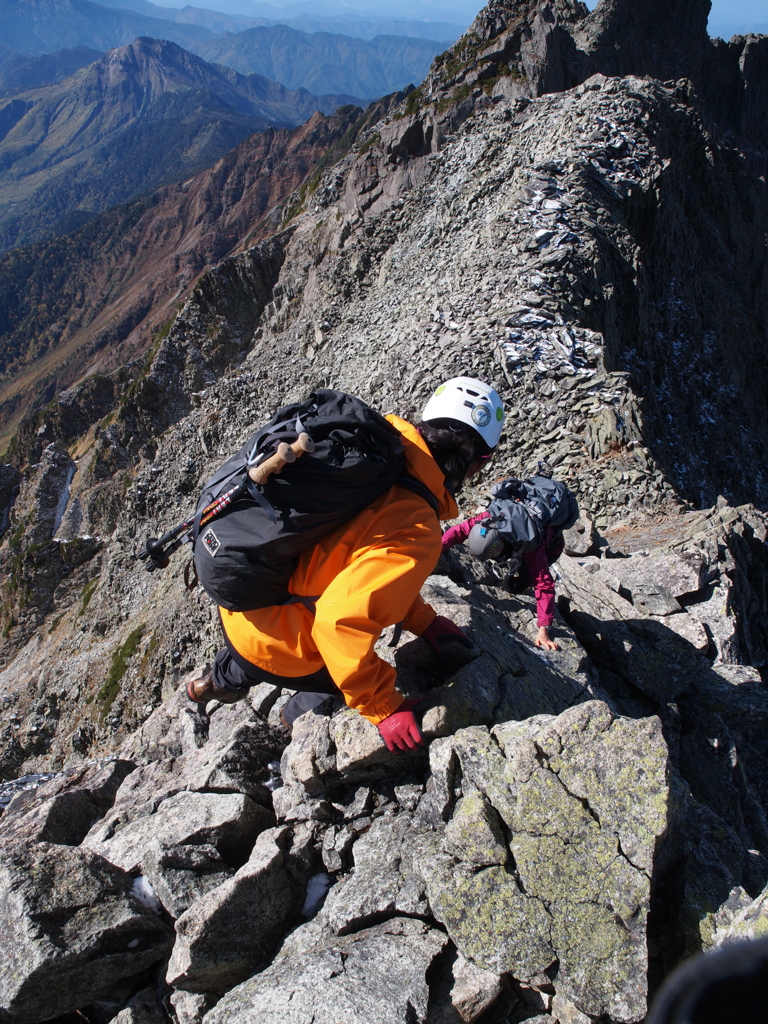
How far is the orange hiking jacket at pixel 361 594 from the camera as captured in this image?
16.1 ft

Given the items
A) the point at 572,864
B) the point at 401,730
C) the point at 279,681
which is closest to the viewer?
the point at 572,864

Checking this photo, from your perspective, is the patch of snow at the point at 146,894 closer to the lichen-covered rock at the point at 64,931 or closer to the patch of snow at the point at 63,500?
the lichen-covered rock at the point at 64,931

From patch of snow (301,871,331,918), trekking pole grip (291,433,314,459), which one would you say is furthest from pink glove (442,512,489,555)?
patch of snow (301,871,331,918)

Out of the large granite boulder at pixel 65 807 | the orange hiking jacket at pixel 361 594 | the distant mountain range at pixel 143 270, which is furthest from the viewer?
the distant mountain range at pixel 143 270

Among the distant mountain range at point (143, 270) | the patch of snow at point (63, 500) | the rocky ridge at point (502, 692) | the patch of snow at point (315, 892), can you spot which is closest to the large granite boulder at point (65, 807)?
the rocky ridge at point (502, 692)

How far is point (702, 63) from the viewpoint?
197ft

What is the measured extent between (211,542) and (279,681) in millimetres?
1941

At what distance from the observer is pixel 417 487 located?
17.8 ft

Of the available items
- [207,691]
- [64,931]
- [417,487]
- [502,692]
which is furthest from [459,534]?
[64,931]

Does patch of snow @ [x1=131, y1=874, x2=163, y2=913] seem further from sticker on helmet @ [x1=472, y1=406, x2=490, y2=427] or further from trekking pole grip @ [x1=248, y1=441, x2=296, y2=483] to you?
sticker on helmet @ [x1=472, y1=406, x2=490, y2=427]

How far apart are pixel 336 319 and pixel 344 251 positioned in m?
5.48

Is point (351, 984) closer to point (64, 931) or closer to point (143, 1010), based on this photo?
point (143, 1010)

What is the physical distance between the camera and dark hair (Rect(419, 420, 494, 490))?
5887 millimetres

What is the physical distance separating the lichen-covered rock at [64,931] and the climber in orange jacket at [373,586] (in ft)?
7.79
